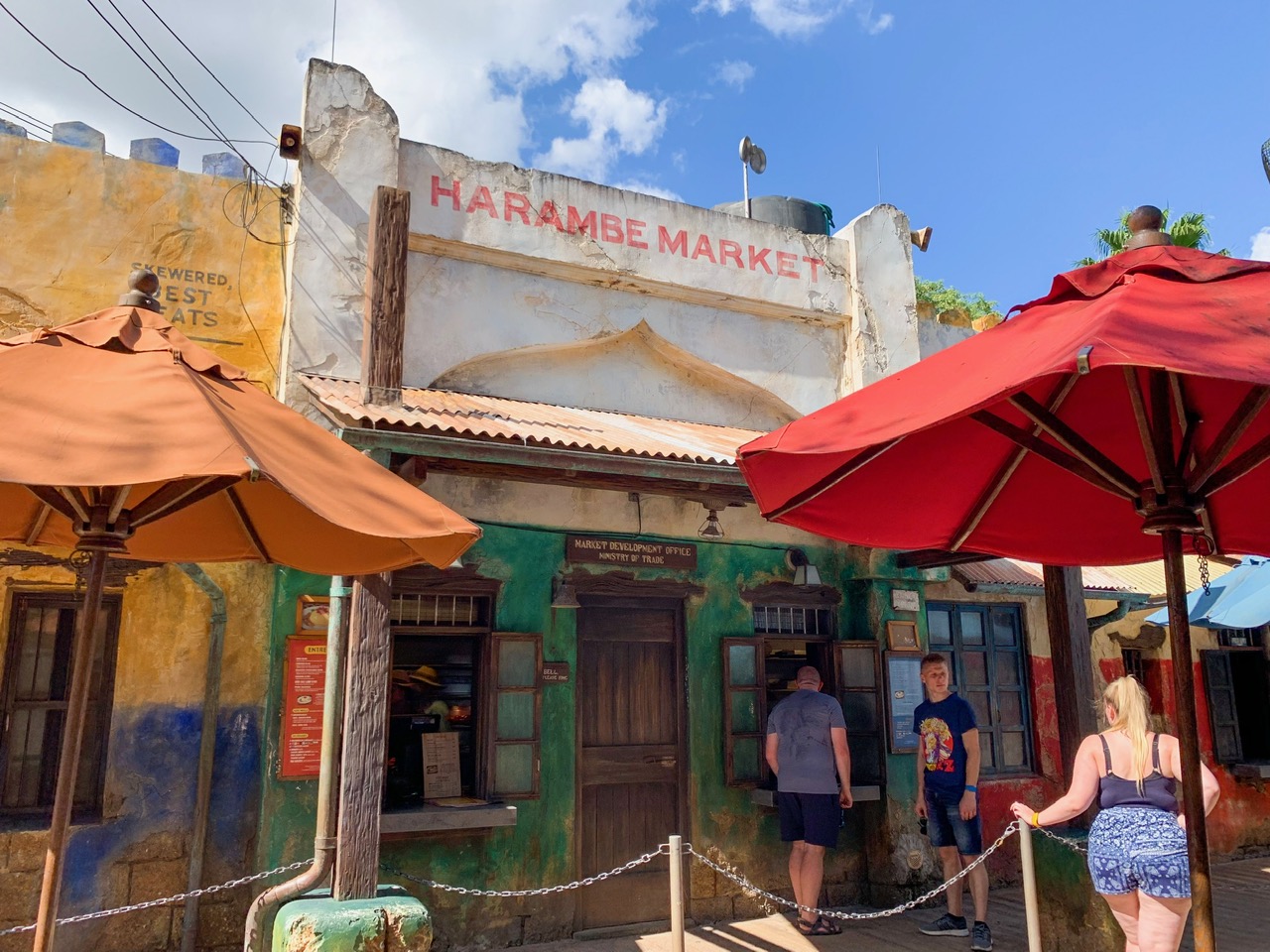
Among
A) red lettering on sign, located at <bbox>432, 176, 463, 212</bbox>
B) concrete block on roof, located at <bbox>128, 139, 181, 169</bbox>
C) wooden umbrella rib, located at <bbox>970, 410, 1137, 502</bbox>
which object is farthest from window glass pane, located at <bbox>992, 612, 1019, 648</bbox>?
concrete block on roof, located at <bbox>128, 139, 181, 169</bbox>

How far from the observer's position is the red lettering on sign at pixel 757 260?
9.39 m

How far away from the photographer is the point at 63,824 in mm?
Answer: 3209

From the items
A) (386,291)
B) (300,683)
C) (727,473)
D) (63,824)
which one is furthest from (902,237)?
(63,824)

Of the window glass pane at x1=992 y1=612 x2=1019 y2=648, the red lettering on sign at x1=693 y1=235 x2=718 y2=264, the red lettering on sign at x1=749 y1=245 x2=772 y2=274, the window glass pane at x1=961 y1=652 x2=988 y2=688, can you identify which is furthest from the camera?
the window glass pane at x1=992 y1=612 x2=1019 y2=648

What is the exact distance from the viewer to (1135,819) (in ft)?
15.1

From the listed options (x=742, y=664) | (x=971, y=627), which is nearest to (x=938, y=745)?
(x=742, y=664)

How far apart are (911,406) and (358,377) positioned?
17.7ft

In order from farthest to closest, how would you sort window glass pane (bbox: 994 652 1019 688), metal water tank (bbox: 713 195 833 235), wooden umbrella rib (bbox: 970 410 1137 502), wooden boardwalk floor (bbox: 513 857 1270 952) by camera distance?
metal water tank (bbox: 713 195 833 235), window glass pane (bbox: 994 652 1019 688), wooden boardwalk floor (bbox: 513 857 1270 952), wooden umbrella rib (bbox: 970 410 1137 502)

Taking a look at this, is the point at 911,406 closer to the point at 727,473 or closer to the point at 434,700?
the point at 727,473

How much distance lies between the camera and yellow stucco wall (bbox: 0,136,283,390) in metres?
6.82

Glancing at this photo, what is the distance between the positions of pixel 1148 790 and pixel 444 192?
646cm

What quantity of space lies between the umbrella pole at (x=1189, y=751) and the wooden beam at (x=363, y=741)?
415 centimetres

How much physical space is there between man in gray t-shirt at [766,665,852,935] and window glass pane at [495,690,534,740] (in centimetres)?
189

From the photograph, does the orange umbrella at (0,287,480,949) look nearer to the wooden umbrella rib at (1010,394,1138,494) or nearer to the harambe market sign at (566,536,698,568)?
the wooden umbrella rib at (1010,394,1138,494)
